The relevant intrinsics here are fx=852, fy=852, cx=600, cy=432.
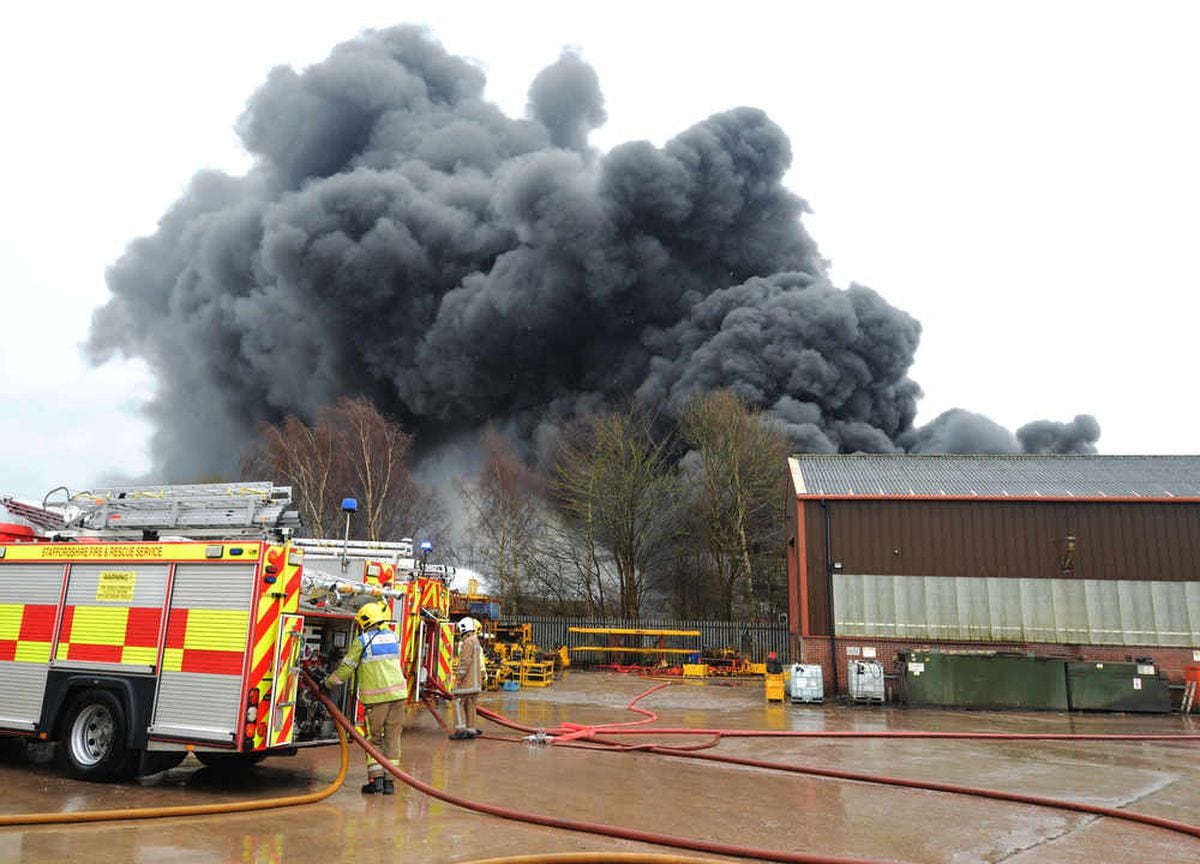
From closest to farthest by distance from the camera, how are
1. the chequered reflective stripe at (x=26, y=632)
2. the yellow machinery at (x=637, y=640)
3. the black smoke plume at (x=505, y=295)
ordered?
the chequered reflective stripe at (x=26, y=632), the yellow machinery at (x=637, y=640), the black smoke plume at (x=505, y=295)

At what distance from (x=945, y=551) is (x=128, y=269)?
54.9 m

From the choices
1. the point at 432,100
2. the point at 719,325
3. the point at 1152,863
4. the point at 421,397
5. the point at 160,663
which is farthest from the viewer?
the point at 432,100

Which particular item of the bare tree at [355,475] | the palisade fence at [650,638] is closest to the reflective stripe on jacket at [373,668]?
the palisade fence at [650,638]

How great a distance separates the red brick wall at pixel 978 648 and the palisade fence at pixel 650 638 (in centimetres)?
649

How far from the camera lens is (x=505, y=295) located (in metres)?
40.0

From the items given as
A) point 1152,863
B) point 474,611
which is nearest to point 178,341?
point 474,611

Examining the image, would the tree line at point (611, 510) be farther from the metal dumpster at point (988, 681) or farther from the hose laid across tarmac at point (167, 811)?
the hose laid across tarmac at point (167, 811)

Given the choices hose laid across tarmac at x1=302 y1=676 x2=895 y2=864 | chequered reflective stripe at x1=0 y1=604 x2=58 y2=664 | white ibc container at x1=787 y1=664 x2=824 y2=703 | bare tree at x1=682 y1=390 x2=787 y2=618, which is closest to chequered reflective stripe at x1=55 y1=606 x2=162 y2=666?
chequered reflective stripe at x1=0 y1=604 x2=58 y2=664

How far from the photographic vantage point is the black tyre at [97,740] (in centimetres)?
607

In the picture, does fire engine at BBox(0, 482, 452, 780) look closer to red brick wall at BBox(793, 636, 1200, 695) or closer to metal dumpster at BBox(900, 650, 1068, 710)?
metal dumpster at BBox(900, 650, 1068, 710)

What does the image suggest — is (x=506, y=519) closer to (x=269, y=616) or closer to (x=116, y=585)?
(x=116, y=585)

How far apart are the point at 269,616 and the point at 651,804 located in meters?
2.95

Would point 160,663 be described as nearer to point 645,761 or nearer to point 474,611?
point 645,761

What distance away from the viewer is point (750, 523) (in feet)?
86.6
